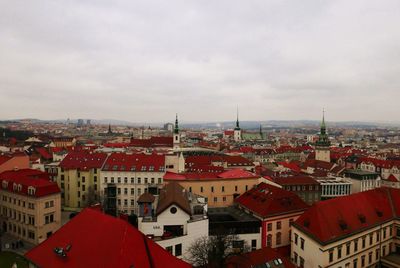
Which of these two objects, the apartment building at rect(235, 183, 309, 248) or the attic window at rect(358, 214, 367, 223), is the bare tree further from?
the attic window at rect(358, 214, 367, 223)

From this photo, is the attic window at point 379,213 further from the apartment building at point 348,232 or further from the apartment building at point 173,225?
the apartment building at point 173,225

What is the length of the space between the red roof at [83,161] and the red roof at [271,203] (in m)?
35.0

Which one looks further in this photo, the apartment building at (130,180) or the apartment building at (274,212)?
the apartment building at (130,180)

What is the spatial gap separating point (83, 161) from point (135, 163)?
1359 centimetres

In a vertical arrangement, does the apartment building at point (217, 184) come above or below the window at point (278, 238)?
above

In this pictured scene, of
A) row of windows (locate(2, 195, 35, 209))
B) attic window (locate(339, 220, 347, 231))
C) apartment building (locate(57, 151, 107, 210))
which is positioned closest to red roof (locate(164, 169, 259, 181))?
apartment building (locate(57, 151, 107, 210))

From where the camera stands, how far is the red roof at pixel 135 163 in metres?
68.4

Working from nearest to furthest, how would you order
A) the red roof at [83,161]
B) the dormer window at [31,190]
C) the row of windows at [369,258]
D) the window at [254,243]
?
the row of windows at [369,258] < the window at [254,243] < the dormer window at [31,190] < the red roof at [83,161]

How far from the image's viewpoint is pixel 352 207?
44.4 metres

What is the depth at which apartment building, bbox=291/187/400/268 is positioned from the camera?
128ft

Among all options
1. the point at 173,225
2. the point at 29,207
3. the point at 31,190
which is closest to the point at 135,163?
the point at 31,190

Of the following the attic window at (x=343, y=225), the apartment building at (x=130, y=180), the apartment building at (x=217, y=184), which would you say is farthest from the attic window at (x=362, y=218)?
the apartment building at (x=130, y=180)

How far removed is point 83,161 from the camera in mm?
74750

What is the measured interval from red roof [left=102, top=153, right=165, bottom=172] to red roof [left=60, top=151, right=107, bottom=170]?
460cm
